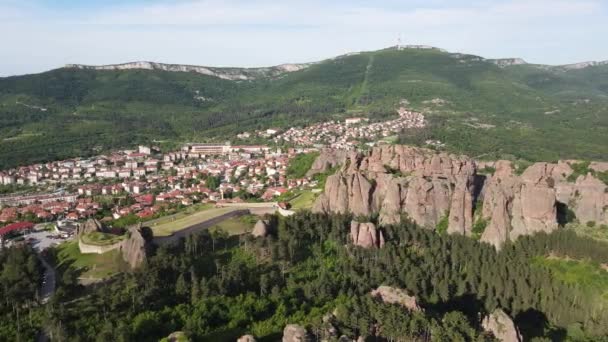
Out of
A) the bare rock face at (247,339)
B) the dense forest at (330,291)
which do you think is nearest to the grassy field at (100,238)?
the dense forest at (330,291)

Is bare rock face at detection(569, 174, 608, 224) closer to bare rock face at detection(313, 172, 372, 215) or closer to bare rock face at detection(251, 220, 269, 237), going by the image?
bare rock face at detection(313, 172, 372, 215)

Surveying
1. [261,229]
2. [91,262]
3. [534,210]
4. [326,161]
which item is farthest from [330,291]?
[326,161]

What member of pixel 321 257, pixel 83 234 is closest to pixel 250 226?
pixel 321 257

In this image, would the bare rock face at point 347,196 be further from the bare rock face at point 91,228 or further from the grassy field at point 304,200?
the bare rock face at point 91,228

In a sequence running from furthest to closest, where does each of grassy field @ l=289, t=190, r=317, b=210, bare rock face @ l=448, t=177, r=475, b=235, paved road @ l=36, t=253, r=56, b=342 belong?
grassy field @ l=289, t=190, r=317, b=210, bare rock face @ l=448, t=177, r=475, b=235, paved road @ l=36, t=253, r=56, b=342

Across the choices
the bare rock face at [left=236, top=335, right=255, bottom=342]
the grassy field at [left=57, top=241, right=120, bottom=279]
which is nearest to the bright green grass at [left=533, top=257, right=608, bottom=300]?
the bare rock face at [left=236, top=335, right=255, bottom=342]

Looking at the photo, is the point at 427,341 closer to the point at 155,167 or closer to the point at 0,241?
the point at 0,241
